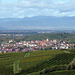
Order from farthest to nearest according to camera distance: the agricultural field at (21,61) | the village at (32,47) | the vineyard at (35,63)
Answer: the village at (32,47) → the agricultural field at (21,61) → the vineyard at (35,63)

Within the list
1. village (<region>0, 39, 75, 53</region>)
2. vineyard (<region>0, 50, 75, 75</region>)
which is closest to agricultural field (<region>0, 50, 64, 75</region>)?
vineyard (<region>0, 50, 75, 75</region>)

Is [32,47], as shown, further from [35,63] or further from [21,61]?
[35,63]

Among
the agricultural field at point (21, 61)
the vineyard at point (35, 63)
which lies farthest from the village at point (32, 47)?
the vineyard at point (35, 63)

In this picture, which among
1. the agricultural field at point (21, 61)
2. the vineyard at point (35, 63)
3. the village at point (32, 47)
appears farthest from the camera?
the village at point (32, 47)

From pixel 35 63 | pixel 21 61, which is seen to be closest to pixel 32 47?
pixel 21 61

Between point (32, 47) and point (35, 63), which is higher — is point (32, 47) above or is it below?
above

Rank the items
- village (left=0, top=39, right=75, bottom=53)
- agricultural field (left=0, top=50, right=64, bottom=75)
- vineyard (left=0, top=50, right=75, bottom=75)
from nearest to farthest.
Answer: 1. vineyard (left=0, top=50, right=75, bottom=75)
2. agricultural field (left=0, top=50, right=64, bottom=75)
3. village (left=0, top=39, right=75, bottom=53)

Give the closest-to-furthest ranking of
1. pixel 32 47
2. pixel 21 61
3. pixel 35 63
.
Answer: pixel 35 63 < pixel 21 61 < pixel 32 47

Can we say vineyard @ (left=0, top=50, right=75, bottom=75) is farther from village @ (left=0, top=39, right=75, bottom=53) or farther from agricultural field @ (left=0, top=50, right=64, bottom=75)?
village @ (left=0, top=39, right=75, bottom=53)

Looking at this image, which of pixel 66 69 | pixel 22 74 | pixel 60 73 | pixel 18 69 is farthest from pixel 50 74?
pixel 18 69

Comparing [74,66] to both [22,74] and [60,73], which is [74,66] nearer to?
[60,73]

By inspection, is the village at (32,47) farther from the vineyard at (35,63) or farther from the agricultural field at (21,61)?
the vineyard at (35,63)
